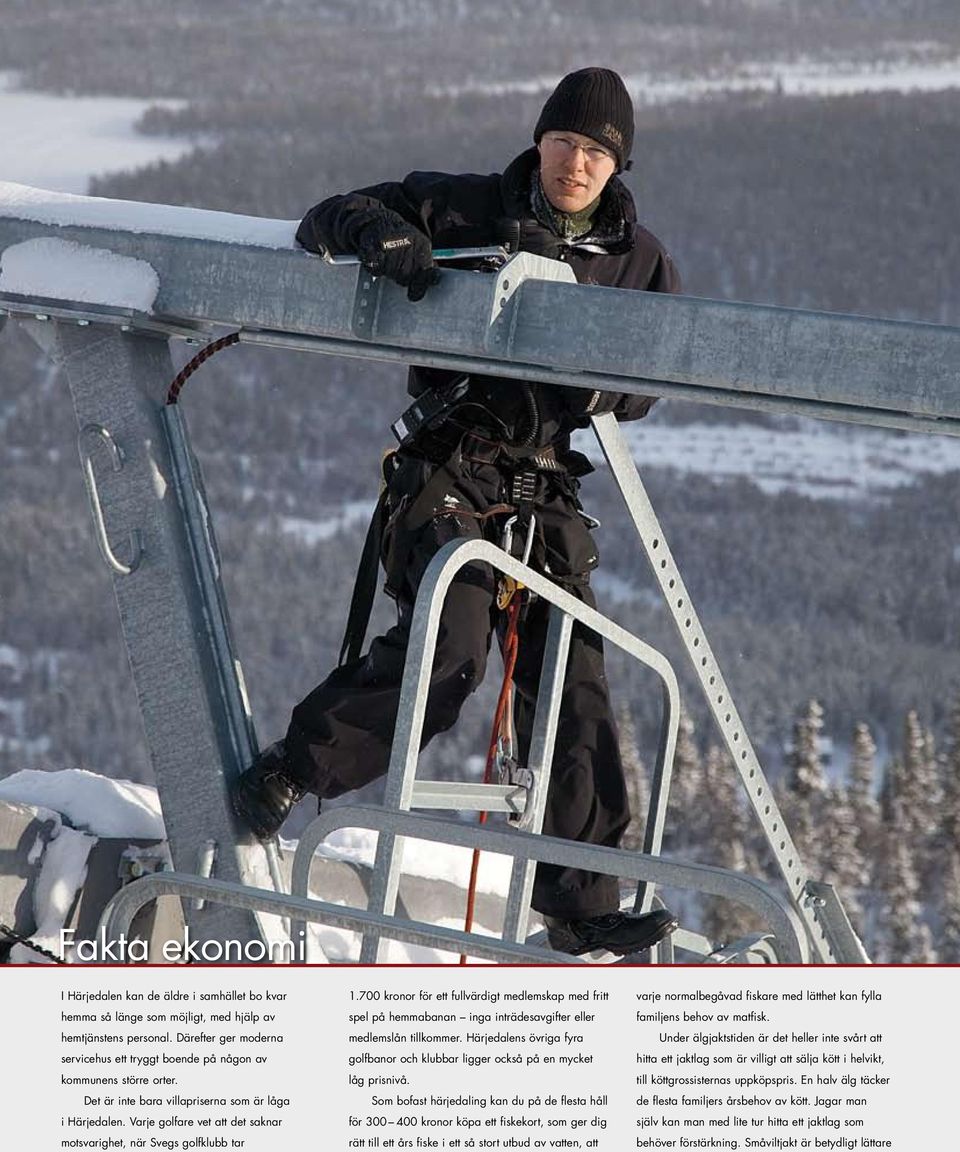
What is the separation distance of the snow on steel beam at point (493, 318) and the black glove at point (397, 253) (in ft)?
0.14

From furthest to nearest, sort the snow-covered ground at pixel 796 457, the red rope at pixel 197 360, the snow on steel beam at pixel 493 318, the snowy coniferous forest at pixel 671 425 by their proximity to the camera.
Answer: the snow-covered ground at pixel 796 457, the snowy coniferous forest at pixel 671 425, the red rope at pixel 197 360, the snow on steel beam at pixel 493 318

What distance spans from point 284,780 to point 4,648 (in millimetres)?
98483

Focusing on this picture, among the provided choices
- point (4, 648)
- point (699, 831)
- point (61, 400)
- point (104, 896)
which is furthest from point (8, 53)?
point (104, 896)

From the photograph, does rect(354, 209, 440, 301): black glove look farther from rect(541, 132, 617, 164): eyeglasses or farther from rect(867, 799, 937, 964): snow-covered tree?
rect(867, 799, 937, 964): snow-covered tree

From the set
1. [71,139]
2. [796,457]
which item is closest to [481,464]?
[796,457]

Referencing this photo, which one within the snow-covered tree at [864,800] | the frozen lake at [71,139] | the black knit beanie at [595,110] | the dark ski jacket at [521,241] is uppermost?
the frozen lake at [71,139]

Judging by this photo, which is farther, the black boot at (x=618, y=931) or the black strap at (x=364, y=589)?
the black boot at (x=618, y=931)

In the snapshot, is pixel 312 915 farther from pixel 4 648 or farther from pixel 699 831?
pixel 4 648

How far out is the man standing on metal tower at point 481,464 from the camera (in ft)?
13.5

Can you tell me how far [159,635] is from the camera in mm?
4008

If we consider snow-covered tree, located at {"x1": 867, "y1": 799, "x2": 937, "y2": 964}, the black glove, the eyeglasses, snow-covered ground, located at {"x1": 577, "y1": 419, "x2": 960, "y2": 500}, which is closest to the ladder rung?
the black glove

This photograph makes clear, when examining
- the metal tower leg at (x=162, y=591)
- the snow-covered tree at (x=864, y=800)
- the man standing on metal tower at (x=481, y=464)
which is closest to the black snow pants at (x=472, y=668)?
the man standing on metal tower at (x=481, y=464)

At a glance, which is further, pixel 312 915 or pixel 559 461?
pixel 559 461

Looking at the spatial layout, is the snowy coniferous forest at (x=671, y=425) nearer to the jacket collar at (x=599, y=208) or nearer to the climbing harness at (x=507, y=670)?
the climbing harness at (x=507, y=670)
